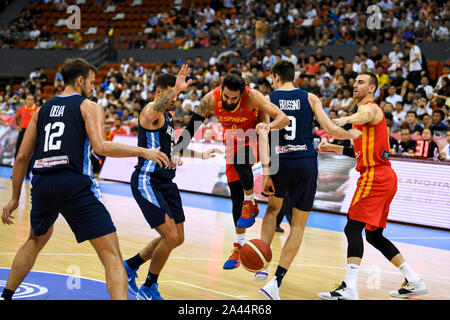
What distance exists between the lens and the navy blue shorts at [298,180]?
19.4ft

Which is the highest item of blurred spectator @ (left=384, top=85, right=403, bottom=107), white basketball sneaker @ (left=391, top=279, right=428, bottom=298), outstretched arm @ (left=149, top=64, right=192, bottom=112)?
outstretched arm @ (left=149, top=64, right=192, bottom=112)

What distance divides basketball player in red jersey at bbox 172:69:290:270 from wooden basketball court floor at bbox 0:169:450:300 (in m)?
0.61

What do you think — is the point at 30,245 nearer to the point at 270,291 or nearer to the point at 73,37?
the point at 270,291

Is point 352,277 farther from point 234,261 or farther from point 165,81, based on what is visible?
point 165,81

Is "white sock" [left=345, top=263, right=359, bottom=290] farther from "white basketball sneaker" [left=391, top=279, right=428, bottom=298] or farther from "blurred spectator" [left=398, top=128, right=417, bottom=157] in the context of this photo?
"blurred spectator" [left=398, top=128, right=417, bottom=157]

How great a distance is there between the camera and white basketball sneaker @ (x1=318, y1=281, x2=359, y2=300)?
574 cm

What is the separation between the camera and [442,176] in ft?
35.1

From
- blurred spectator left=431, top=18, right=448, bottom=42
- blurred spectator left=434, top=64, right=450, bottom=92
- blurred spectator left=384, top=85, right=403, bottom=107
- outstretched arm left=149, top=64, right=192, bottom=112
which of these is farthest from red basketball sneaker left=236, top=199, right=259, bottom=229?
blurred spectator left=431, top=18, right=448, bottom=42

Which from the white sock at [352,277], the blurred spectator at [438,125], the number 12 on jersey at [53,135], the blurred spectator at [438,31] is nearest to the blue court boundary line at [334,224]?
the blurred spectator at [438,125]

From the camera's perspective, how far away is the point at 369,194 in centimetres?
593

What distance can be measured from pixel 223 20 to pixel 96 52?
6365 mm

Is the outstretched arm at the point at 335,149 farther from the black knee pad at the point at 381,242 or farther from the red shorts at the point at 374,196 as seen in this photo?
the black knee pad at the point at 381,242

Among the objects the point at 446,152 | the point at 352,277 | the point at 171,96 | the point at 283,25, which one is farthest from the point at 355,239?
the point at 283,25

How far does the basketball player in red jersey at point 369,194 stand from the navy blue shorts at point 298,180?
18.6 inches
